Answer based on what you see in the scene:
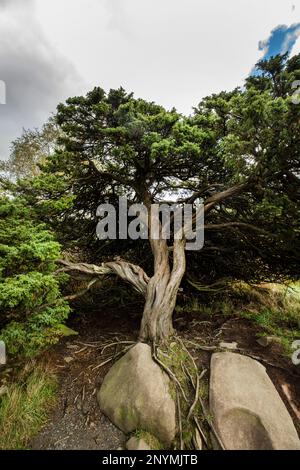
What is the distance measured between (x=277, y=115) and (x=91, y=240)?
4.83 metres

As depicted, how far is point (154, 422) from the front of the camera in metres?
2.67

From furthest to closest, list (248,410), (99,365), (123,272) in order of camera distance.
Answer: (123,272) → (99,365) → (248,410)

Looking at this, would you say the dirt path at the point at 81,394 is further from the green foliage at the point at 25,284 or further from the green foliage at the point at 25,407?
the green foliage at the point at 25,284

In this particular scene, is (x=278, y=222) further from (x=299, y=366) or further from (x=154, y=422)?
(x=154, y=422)

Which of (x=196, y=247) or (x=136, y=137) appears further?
(x=196, y=247)

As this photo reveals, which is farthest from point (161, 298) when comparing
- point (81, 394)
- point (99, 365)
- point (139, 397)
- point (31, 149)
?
point (31, 149)

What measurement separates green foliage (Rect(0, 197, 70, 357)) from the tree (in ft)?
2.56

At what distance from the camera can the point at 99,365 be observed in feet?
12.2

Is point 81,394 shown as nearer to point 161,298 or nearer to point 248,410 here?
point 161,298

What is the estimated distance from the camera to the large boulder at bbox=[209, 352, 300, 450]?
8.12 ft

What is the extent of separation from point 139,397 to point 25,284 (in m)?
2.09

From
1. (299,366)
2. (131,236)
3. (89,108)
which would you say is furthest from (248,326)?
(89,108)

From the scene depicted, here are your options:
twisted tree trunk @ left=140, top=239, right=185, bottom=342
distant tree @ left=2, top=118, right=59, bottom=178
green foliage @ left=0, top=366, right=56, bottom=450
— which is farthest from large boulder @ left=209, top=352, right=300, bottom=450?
distant tree @ left=2, top=118, right=59, bottom=178
